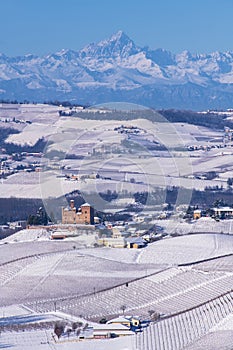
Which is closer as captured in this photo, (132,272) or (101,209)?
(132,272)

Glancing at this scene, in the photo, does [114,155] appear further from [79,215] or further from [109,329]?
[109,329]

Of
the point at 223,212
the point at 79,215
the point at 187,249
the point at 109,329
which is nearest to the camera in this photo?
the point at 109,329

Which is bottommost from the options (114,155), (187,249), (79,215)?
(187,249)

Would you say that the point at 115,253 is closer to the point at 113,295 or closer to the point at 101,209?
the point at 113,295

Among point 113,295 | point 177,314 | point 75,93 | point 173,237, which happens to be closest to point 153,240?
point 173,237

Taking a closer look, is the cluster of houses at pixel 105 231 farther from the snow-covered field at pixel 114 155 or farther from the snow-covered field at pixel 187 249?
the snow-covered field at pixel 114 155

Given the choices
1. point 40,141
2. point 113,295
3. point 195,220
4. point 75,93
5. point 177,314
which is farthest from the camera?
point 75,93

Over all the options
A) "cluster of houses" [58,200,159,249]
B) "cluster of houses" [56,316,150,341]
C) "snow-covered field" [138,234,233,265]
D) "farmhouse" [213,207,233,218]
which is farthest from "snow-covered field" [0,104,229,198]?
"cluster of houses" [56,316,150,341]

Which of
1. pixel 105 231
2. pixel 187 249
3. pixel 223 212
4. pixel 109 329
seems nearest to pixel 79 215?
pixel 105 231
